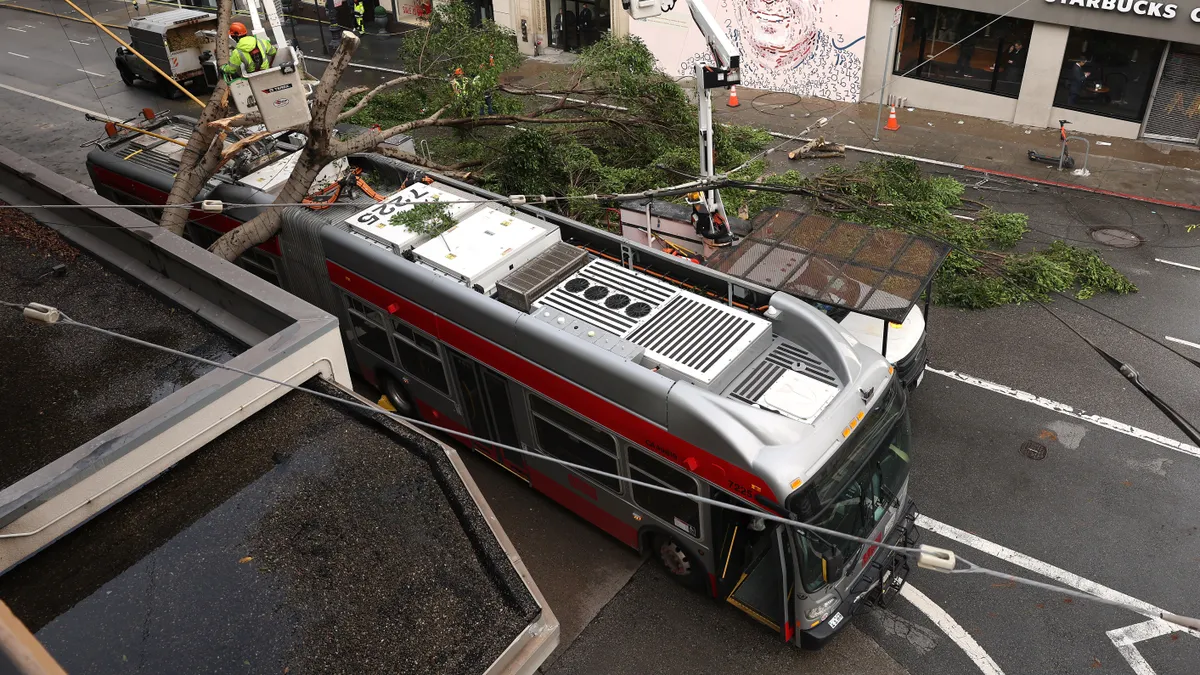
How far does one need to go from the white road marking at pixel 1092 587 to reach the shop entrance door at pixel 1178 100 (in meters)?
14.3

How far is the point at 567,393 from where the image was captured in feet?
30.2

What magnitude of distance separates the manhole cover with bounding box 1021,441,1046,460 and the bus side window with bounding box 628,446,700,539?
17.4ft

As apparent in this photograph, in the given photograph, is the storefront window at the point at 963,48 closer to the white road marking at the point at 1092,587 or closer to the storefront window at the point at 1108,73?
the storefront window at the point at 1108,73

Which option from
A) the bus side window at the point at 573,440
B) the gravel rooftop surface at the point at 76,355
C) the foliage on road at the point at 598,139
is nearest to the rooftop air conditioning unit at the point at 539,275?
the bus side window at the point at 573,440

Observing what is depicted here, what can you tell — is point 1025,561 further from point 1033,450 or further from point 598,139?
point 598,139

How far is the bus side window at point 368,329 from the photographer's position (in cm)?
1180

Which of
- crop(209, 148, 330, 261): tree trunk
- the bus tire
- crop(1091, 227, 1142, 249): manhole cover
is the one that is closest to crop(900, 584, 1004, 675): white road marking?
the bus tire

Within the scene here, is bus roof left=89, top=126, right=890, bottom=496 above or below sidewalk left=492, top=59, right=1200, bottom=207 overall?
above

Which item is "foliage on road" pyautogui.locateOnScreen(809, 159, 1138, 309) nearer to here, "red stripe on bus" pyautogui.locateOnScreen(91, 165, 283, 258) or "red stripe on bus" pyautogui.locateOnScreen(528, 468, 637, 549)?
"red stripe on bus" pyautogui.locateOnScreen(528, 468, 637, 549)

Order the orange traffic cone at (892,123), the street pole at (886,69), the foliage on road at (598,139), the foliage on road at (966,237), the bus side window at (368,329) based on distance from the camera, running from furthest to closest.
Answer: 1. the orange traffic cone at (892,123)
2. the street pole at (886,69)
3. the foliage on road at (598,139)
4. the foliage on road at (966,237)
5. the bus side window at (368,329)

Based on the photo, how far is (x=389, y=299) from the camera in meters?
11.1

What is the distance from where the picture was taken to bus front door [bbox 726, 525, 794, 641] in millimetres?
7954

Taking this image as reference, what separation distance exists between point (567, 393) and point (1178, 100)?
688 inches

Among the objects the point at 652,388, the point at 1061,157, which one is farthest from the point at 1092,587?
the point at 1061,157
